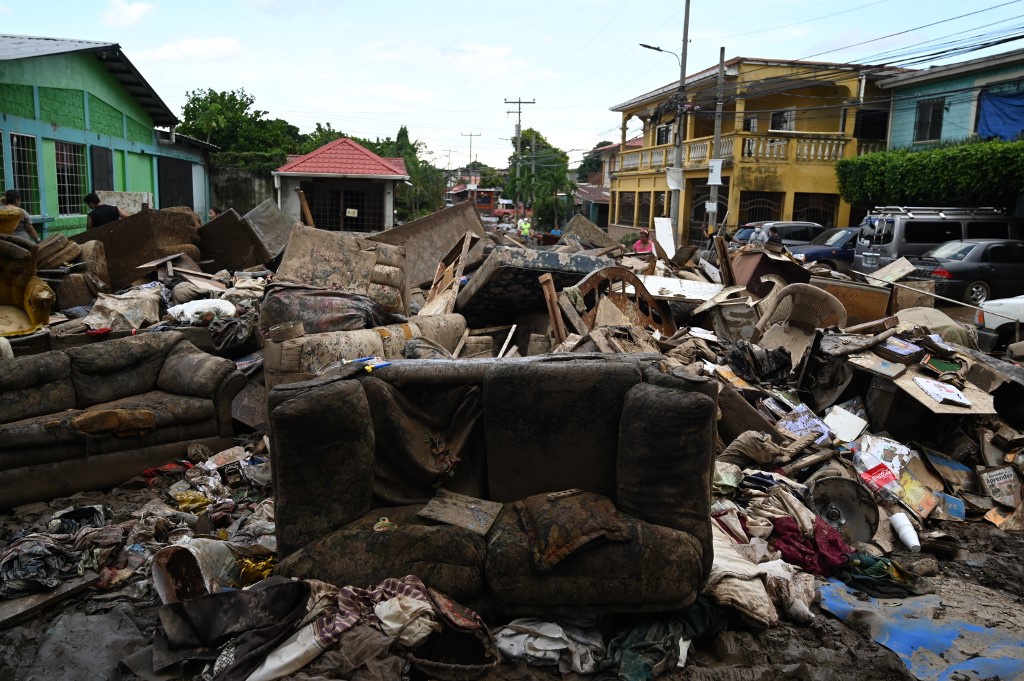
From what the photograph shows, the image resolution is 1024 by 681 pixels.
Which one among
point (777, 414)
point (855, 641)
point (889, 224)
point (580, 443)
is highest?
point (889, 224)

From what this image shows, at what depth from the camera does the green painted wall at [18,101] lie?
37.1 feet

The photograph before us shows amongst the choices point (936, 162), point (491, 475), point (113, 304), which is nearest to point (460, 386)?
point (491, 475)

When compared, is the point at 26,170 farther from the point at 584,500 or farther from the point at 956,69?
the point at 956,69

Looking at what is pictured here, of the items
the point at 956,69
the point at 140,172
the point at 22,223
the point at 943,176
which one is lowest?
the point at 22,223

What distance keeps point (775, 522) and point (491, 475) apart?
1.96 meters

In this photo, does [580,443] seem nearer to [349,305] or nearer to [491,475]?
[491,475]

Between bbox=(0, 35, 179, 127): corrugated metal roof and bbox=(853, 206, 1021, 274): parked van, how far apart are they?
1485 cm

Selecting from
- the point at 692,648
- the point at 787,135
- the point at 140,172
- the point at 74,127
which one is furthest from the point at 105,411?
the point at 787,135

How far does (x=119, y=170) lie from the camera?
16.2m

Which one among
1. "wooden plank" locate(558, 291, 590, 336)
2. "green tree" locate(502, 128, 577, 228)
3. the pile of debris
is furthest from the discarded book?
"green tree" locate(502, 128, 577, 228)

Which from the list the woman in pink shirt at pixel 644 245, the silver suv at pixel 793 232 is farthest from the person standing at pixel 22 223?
the silver suv at pixel 793 232

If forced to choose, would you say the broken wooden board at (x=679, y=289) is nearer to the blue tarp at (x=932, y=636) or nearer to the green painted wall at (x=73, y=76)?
the blue tarp at (x=932, y=636)

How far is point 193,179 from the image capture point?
21453 millimetres

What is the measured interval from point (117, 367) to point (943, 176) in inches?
727
